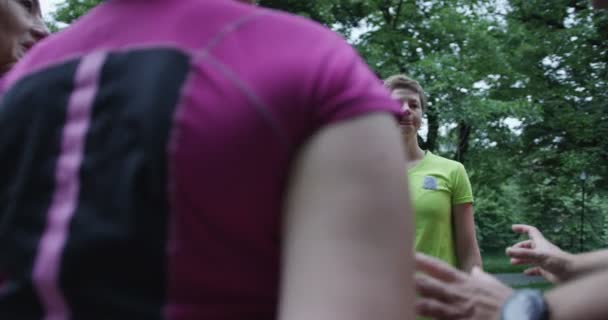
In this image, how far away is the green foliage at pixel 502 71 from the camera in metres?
13.2

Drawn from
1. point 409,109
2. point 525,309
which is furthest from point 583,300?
point 409,109

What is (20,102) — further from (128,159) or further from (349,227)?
(349,227)

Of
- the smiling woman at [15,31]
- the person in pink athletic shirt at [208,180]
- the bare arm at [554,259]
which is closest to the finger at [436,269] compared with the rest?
the person in pink athletic shirt at [208,180]

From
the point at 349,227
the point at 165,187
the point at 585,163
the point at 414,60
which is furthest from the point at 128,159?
the point at 585,163

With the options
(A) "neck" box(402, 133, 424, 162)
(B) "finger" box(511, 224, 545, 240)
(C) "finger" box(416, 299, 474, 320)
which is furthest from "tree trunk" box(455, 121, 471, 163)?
(C) "finger" box(416, 299, 474, 320)

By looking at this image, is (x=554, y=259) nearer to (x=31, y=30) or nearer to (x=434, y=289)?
(x=434, y=289)

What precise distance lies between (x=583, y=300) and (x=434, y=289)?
37 centimetres

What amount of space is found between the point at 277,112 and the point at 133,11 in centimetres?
31

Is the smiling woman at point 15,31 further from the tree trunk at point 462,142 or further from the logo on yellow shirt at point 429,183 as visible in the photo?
the tree trunk at point 462,142

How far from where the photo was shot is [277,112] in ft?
2.59

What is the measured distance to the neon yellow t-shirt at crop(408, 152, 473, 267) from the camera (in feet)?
12.0

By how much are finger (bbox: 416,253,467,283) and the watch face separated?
204 millimetres

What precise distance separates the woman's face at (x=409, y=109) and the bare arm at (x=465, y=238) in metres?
0.61

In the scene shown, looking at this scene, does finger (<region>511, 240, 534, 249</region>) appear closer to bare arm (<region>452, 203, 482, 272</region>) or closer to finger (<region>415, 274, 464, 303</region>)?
finger (<region>415, 274, 464, 303</region>)
